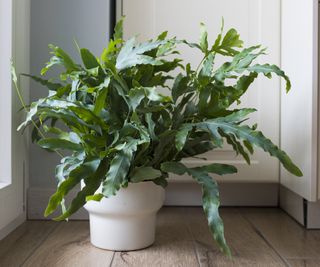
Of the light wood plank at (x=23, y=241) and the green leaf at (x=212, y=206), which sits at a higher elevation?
the green leaf at (x=212, y=206)

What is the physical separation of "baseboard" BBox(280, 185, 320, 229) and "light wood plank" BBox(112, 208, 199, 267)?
341 millimetres

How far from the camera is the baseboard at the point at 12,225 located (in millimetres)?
1069

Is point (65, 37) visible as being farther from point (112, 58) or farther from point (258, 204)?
point (258, 204)

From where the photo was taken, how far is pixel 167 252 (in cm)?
96

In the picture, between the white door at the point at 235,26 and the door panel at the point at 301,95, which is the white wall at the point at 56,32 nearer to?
the white door at the point at 235,26

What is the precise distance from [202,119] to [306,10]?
1.45ft

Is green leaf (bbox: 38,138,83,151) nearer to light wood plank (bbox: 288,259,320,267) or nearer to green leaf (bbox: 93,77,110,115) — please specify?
green leaf (bbox: 93,77,110,115)

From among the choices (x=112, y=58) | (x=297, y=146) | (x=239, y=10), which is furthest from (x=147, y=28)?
(x=297, y=146)

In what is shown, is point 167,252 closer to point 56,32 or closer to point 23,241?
point 23,241

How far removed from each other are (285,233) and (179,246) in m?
0.32

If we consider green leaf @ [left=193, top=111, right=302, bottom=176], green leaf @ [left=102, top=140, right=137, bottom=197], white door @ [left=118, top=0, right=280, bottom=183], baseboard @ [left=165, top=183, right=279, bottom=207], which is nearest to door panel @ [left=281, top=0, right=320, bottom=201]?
white door @ [left=118, top=0, right=280, bottom=183]

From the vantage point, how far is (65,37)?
4.17 feet

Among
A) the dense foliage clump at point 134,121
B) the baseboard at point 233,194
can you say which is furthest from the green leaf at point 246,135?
the baseboard at point 233,194

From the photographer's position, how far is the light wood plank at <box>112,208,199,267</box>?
883mm
